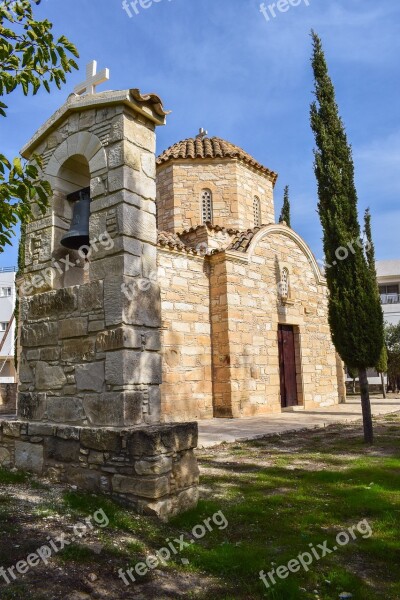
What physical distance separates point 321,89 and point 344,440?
6.71 m

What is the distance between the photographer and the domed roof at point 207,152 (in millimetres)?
14125

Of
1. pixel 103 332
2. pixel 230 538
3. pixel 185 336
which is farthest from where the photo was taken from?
pixel 185 336

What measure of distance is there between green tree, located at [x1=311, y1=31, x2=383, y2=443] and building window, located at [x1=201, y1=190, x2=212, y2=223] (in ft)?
18.6

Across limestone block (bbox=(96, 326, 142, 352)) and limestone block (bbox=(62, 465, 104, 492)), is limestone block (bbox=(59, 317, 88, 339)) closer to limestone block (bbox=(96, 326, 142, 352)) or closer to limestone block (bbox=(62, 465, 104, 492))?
limestone block (bbox=(96, 326, 142, 352))

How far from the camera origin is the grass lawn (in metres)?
2.78

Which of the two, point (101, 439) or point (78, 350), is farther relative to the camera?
point (78, 350)

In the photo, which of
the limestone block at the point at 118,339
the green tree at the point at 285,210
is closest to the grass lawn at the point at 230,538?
the limestone block at the point at 118,339

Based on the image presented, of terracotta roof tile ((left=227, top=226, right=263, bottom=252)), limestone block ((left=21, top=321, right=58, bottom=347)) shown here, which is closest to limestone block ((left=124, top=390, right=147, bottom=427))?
limestone block ((left=21, top=321, right=58, bottom=347))

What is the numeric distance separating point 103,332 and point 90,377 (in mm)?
477

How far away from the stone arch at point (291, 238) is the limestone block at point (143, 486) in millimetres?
8664

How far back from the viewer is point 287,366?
13227mm

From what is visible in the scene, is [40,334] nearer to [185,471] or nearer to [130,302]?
[130,302]

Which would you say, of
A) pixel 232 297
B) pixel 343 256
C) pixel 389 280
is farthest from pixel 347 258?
pixel 389 280

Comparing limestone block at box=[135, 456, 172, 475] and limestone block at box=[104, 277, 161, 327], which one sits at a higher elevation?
limestone block at box=[104, 277, 161, 327]
